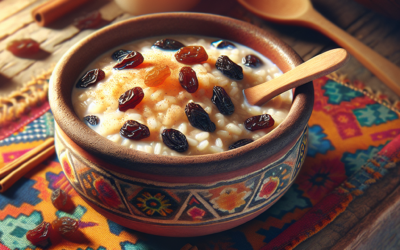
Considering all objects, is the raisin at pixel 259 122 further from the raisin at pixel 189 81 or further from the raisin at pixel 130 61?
the raisin at pixel 130 61

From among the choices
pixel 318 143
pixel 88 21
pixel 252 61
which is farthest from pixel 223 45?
pixel 88 21

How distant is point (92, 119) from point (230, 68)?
58 cm

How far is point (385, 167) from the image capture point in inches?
68.1

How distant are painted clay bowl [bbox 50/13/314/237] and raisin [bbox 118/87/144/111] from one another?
0.58ft

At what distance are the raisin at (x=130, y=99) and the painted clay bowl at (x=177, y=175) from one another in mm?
176

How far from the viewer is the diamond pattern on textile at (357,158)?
1745mm

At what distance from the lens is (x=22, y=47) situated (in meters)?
2.35

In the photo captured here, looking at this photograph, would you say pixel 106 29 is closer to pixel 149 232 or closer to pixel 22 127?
pixel 22 127

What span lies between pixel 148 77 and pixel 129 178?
1.43 ft

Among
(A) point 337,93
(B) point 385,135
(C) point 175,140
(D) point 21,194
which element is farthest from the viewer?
(A) point 337,93

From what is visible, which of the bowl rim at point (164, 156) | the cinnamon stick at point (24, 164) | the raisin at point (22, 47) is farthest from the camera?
the raisin at point (22, 47)

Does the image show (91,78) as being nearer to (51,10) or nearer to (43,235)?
(43,235)

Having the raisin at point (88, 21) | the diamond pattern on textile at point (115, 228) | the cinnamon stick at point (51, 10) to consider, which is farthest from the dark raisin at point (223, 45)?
the cinnamon stick at point (51, 10)

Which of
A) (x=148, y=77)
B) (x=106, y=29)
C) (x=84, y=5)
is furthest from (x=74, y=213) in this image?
(x=84, y=5)
